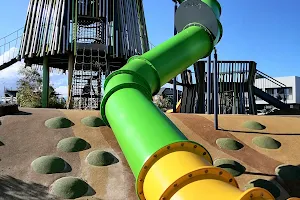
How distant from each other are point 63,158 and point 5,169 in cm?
134

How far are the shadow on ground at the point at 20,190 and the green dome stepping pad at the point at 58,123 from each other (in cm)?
263

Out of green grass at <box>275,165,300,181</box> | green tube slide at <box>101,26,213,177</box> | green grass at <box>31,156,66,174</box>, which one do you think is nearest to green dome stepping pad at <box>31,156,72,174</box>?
green grass at <box>31,156,66,174</box>

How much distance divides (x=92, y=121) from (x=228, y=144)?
414 cm

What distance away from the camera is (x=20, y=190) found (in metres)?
6.93

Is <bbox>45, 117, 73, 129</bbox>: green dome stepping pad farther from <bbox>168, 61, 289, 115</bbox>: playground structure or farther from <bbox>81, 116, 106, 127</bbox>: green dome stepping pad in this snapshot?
<bbox>168, 61, 289, 115</bbox>: playground structure

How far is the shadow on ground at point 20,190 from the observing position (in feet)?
22.0

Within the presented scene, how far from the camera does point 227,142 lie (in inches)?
385

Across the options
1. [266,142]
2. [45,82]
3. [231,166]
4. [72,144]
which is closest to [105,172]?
[72,144]

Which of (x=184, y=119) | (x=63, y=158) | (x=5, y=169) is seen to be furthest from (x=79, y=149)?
(x=184, y=119)

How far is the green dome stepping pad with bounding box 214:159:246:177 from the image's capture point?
840cm

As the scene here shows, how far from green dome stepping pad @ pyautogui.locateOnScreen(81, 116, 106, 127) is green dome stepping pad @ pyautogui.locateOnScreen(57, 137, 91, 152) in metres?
1.09

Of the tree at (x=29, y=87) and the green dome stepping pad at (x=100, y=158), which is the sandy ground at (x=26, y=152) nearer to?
the green dome stepping pad at (x=100, y=158)

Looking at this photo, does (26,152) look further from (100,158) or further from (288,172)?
(288,172)

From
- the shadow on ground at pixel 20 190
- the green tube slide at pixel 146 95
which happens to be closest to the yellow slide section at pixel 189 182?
the green tube slide at pixel 146 95
